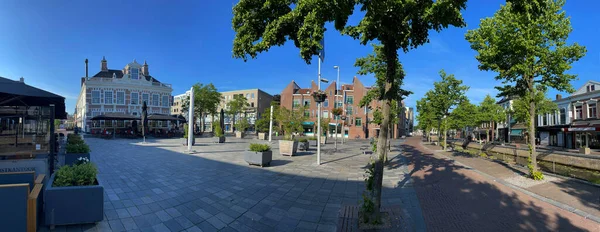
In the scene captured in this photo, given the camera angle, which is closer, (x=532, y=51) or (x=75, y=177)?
(x=75, y=177)

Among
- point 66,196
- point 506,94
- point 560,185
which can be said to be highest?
point 506,94

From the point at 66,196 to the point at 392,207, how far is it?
6021mm

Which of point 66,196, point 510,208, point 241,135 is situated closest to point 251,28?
point 66,196

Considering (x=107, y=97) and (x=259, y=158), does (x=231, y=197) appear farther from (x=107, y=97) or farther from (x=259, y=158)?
(x=107, y=97)

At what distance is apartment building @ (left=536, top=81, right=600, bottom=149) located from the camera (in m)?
27.1

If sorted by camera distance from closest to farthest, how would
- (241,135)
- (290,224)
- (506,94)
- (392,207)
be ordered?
(290,224) < (392,207) < (506,94) < (241,135)

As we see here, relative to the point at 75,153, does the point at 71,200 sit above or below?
below

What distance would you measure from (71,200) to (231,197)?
294cm

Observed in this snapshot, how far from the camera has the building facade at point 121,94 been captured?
1575 inches

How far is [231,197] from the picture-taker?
6113mm

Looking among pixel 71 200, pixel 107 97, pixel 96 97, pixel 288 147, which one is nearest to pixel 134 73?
pixel 107 97

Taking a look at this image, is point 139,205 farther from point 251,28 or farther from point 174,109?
point 174,109

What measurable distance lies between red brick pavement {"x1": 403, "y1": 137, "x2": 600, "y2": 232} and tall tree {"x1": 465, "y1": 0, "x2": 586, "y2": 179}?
3268mm

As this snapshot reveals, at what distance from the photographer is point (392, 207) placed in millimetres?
5688
